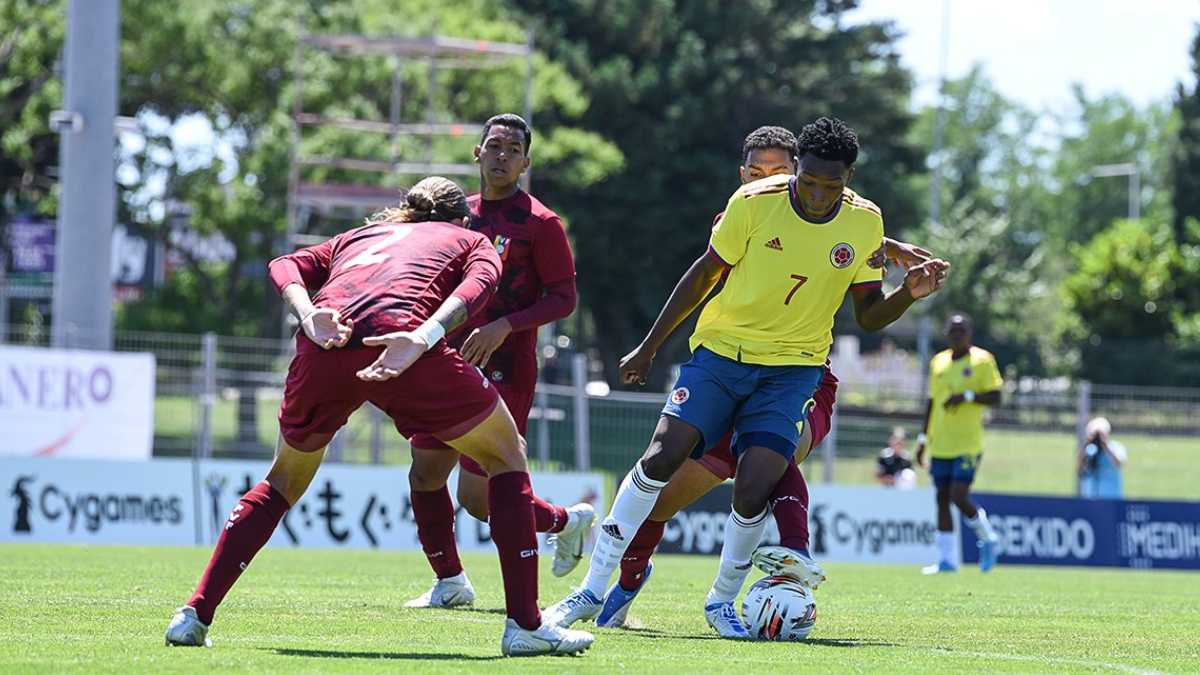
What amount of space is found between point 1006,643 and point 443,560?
3077mm

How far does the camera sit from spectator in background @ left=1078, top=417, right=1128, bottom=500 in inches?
1000

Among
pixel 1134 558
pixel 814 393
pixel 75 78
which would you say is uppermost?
pixel 75 78

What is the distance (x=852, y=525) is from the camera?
2297 centimetres

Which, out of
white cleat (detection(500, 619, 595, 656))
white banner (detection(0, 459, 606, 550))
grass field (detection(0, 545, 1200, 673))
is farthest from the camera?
white banner (detection(0, 459, 606, 550))

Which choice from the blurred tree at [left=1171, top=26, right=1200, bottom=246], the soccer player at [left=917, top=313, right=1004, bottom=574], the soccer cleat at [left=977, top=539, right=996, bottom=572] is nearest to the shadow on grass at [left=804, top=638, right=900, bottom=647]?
the soccer player at [left=917, top=313, right=1004, bottom=574]

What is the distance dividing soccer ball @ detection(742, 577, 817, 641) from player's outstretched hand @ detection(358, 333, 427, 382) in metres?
2.34

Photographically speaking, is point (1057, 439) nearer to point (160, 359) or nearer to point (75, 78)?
point (160, 359)

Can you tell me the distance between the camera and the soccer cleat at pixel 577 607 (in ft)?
27.1

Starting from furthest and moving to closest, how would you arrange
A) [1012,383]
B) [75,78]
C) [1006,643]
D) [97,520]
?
[1012,383], [75,78], [97,520], [1006,643]

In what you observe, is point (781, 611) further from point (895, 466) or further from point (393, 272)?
point (895, 466)

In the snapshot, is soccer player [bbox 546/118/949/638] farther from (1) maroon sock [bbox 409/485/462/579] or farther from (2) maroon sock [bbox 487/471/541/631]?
(1) maroon sock [bbox 409/485/462/579]

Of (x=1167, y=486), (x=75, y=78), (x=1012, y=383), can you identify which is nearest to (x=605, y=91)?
(x=1012, y=383)

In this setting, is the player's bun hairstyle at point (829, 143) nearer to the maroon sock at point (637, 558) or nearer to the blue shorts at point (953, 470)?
the maroon sock at point (637, 558)

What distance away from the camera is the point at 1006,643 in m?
8.81
